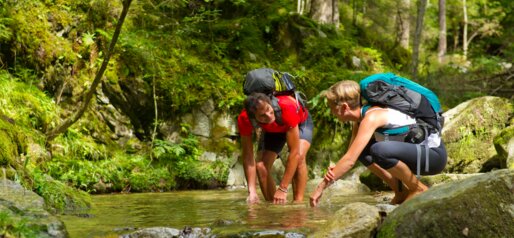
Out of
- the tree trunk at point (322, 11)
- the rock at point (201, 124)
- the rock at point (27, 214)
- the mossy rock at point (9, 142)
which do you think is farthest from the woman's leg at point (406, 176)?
the tree trunk at point (322, 11)

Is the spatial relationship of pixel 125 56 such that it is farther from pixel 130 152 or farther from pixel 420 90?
pixel 420 90

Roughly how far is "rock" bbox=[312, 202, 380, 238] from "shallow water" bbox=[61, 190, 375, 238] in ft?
0.78

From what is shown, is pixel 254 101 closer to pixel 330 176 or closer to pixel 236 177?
pixel 330 176

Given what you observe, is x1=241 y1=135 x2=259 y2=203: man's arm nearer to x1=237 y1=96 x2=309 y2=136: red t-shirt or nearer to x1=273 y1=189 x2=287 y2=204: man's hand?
x1=237 y1=96 x2=309 y2=136: red t-shirt

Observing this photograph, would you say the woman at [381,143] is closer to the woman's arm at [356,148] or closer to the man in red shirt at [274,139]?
the woman's arm at [356,148]

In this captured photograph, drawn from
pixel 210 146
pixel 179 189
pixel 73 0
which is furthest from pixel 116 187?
pixel 73 0

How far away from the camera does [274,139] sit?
6746 millimetres

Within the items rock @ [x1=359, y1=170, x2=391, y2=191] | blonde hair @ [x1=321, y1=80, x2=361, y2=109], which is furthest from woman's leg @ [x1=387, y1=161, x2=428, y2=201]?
rock @ [x1=359, y1=170, x2=391, y2=191]

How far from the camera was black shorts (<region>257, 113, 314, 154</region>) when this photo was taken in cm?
665

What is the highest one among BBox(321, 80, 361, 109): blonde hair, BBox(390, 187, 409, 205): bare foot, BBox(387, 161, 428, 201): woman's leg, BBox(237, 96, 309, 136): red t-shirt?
BBox(321, 80, 361, 109): blonde hair

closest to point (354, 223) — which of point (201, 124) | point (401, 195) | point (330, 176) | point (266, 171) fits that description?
point (330, 176)

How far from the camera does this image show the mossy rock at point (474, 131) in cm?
981

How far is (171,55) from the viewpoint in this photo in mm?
12469

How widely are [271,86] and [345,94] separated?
1.13 m
